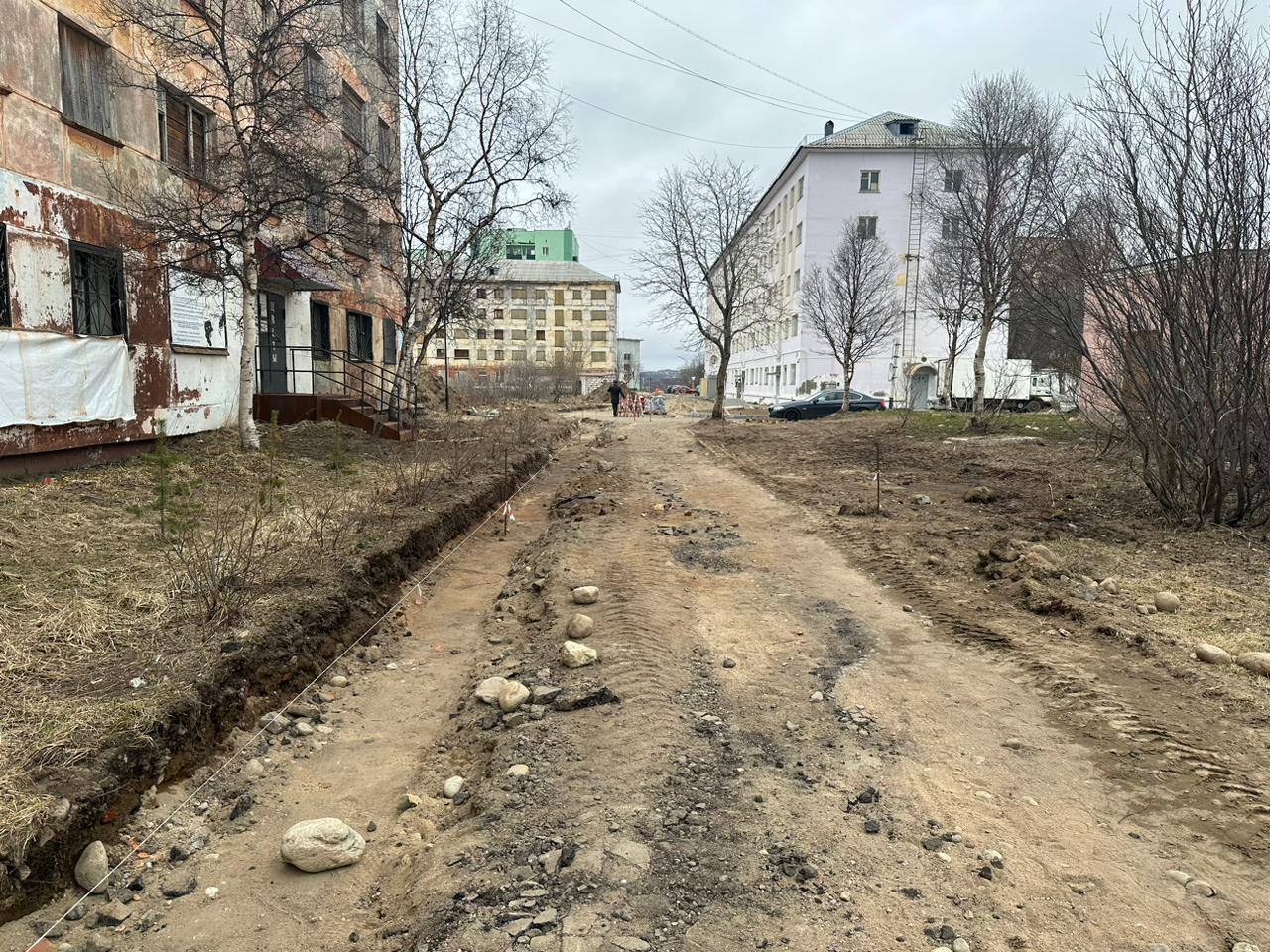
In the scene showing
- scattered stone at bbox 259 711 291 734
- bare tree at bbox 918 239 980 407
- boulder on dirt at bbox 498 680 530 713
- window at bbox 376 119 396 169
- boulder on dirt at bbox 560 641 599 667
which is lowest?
scattered stone at bbox 259 711 291 734

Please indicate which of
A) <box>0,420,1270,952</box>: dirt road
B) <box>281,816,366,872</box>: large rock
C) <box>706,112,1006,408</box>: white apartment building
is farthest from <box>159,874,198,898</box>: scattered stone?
<box>706,112,1006,408</box>: white apartment building

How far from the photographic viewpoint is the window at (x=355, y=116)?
72.3 ft

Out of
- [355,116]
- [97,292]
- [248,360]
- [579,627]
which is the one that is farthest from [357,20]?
[579,627]

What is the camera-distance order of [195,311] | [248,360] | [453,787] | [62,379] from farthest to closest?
[195,311] → [248,360] → [62,379] → [453,787]

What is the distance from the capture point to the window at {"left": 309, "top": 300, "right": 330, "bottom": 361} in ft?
65.2

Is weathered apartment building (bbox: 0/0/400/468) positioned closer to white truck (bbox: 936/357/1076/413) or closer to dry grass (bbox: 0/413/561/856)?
dry grass (bbox: 0/413/561/856)

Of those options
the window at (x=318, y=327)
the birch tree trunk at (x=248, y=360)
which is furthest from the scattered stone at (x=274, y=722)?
the window at (x=318, y=327)

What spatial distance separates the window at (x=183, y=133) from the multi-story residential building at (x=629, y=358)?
7599 cm

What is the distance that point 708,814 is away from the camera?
10.5ft

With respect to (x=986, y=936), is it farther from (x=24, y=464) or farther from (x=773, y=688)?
(x=24, y=464)

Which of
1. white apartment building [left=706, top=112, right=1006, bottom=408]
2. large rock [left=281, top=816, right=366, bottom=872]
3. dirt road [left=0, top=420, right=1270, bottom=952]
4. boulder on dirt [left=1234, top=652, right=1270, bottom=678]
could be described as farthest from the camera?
white apartment building [left=706, top=112, right=1006, bottom=408]

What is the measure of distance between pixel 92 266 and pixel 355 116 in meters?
14.4

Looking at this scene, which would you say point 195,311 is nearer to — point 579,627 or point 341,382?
point 341,382

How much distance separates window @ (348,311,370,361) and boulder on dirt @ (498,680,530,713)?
19354 millimetres
